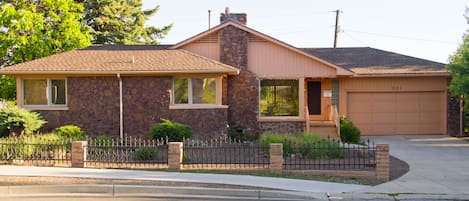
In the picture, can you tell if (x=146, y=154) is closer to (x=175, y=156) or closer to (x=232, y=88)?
(x=175, y=156)

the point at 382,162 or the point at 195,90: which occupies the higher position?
the point at 195,90

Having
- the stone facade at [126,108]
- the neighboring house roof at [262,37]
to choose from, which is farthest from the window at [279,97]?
the stone facade at [126,108]

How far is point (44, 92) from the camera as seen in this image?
1916cm

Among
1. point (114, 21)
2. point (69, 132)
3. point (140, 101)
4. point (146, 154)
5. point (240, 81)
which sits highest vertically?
point (114, 21)

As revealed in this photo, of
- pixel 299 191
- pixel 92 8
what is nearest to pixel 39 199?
pixel 299 191

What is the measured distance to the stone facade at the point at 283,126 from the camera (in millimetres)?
20578

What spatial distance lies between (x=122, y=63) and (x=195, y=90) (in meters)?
3.08

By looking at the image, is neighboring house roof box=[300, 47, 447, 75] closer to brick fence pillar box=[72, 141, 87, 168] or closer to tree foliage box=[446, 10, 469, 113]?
tree foliage box=[446, 10, 469, 113]

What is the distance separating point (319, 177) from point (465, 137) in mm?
13518

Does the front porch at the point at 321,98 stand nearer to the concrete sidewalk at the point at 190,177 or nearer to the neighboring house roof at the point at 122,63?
the neighboring house roof at the point at 122,63

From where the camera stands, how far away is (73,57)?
20047mm

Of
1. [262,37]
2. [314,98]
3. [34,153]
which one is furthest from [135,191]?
[314,98]

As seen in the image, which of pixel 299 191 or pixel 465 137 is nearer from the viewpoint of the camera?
pixel 299 191

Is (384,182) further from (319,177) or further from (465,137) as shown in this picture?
(465,137)
